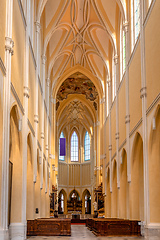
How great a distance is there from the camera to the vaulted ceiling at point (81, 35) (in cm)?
2428

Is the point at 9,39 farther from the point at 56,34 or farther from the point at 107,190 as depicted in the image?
the point at 107,190

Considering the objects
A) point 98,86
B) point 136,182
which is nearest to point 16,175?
point 136,182

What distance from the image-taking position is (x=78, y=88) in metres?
38.9

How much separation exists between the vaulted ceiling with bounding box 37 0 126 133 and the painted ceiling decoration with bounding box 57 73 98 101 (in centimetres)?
421

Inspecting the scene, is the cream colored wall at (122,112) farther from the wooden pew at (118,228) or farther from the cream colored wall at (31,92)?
the wooden pew at (118,228)

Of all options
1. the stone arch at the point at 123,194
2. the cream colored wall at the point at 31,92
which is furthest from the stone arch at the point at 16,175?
the stone arch at the point at 123,194

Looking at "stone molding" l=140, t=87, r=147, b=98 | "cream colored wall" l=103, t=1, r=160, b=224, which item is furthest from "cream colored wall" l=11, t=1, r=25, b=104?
"cream colored wall" l=103, t=1, r=160, b=224

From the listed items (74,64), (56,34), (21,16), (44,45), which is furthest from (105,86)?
(21,16)

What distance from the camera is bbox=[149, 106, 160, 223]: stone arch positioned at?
45.4 ft

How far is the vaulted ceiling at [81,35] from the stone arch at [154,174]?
8.75 metres

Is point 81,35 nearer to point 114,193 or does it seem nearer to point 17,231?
point 114,193

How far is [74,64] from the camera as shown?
3272 centimetres

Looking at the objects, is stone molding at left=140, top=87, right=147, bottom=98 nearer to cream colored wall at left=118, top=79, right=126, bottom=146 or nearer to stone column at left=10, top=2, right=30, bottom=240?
stone column at left=10, top=2, right=30, bottom=240

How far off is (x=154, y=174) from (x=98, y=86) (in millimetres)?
19541
